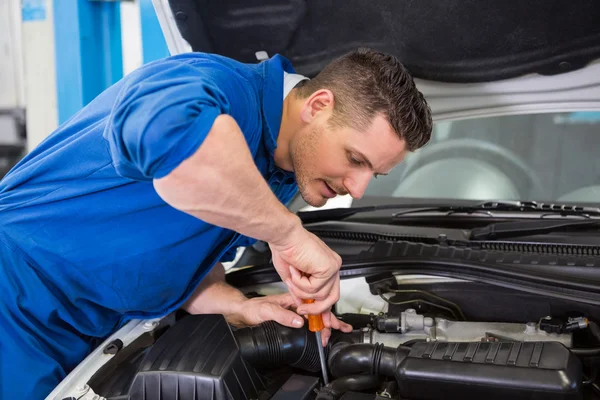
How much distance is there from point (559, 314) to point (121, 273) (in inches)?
32.9

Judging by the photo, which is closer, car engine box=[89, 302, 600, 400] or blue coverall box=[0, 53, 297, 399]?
car engine box=[89, 302, 600, 400]

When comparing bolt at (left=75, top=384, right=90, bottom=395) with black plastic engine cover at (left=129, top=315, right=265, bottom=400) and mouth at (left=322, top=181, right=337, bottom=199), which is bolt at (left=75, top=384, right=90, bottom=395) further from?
mouth at (left=322, top=181, right=337, bottom=199)

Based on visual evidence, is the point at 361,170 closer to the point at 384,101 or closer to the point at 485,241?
the point at 384,101

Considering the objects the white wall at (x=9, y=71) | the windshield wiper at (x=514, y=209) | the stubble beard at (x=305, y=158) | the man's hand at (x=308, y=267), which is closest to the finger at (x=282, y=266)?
the man's hand at (x=308, y=267)

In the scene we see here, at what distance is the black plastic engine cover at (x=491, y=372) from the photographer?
0.77m

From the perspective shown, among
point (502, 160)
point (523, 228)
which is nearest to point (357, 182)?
point (523, 228)

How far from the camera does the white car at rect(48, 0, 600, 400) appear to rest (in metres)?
0.89

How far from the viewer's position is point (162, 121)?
74 cm

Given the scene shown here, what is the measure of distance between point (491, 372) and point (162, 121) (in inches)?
22.1

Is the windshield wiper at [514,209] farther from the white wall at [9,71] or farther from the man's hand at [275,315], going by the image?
the white wall at [9,71]

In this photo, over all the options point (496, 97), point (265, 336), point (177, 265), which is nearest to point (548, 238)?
point (496, 97)

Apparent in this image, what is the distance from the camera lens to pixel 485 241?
1.32 meters

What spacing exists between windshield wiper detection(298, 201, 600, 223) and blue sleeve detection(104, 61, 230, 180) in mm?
750

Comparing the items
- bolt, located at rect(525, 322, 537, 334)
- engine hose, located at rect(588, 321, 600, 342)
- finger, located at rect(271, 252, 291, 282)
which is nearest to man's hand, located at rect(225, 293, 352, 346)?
finger, located at rect(271, 252, 291, 282)
